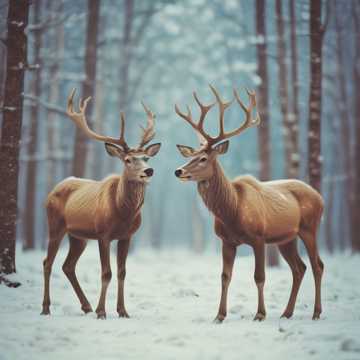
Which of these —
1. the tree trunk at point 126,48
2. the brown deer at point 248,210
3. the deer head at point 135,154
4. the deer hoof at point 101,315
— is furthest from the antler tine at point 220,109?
the tree trunk at point 126,48

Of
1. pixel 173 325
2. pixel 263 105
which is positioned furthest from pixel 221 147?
pixel 263 105

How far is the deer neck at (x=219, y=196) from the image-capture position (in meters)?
7.22

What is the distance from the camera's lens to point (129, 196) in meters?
7.39

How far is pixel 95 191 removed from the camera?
7863 millimetres

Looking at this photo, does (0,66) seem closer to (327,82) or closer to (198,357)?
(198,357)

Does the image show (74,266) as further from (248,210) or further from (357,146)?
(357,146)

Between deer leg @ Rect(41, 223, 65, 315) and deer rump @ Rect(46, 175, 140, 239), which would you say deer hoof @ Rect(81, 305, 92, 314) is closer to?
deer leg @ Rect(41, 223, 65, 315)

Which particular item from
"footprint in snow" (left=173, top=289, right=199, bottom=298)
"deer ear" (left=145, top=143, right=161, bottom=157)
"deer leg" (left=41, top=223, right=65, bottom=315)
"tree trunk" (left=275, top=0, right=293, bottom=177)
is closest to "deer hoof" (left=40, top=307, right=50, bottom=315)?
"deer leg" (left=41, top=223, right=65, bottom=315)

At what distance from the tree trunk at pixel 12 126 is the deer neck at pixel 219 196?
357 cm

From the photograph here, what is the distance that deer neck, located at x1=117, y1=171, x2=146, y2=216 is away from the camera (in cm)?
739

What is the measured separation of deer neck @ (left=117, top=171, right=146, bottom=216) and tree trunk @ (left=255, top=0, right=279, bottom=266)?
26.1 feet

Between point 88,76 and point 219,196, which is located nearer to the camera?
point 219,196

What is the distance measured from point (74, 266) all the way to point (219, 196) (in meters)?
2.39

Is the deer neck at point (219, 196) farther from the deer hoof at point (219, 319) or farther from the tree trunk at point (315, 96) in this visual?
the tree trunk at point (315, 96)
